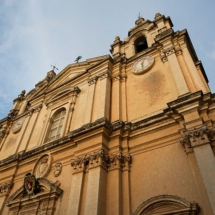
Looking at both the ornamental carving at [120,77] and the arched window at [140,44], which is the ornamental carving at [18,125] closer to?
the ornamental carving at [120,77]

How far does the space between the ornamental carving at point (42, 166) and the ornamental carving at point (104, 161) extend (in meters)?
2.01

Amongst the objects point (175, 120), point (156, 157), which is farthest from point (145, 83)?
point (156, 157)

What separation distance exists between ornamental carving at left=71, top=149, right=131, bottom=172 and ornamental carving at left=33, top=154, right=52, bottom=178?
2.01 meters

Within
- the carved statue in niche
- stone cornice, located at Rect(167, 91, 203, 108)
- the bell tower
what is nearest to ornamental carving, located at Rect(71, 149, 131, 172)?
the carved statue in niche

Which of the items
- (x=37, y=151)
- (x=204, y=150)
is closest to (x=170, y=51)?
(x=204, y=150)

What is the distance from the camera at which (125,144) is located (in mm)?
8773

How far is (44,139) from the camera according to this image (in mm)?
12234

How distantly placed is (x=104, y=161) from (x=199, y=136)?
347 cm

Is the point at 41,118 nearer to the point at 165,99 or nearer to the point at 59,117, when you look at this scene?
the point at 59,117

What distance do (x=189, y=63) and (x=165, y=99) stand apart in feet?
6.43

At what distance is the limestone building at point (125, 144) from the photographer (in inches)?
269

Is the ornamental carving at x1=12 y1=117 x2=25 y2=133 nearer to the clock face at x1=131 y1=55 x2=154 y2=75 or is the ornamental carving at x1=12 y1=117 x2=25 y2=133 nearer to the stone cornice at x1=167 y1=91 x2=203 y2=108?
the clock face at x1=131 y1=55 x2=154 y2=75

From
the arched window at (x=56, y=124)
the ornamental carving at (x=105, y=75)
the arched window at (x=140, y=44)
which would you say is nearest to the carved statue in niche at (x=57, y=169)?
the arched window at (x=56, y=124)

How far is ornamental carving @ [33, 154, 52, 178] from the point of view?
32.8ft
